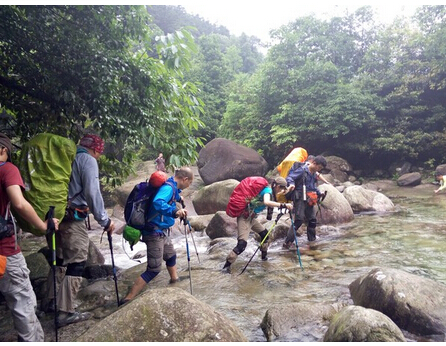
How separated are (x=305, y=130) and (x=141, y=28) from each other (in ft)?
67.7

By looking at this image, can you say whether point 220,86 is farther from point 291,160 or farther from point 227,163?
point 291,160

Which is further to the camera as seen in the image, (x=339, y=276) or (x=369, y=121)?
(x=369, y=121)

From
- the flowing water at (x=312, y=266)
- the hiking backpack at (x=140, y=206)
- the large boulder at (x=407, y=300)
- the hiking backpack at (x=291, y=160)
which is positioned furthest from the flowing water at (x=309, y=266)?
the hiking backpack at (x=291, y=160)

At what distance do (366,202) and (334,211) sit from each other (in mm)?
2599

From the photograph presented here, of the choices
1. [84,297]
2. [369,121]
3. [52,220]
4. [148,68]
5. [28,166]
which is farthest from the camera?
[369,121]

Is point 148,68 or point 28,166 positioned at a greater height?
point 148,68

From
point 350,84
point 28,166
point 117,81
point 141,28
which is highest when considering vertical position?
point 350,84

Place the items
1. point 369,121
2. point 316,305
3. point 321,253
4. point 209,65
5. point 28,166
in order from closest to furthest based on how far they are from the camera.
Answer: point 28,166, point 316,305, point 321,253, point 369,121, point 209,65

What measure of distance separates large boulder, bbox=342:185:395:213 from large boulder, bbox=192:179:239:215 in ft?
15.3

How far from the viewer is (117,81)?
5469 mm

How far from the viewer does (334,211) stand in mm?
11047

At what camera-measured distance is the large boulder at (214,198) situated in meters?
14.1

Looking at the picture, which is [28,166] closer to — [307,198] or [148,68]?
[148,68]

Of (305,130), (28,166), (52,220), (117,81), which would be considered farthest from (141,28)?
(305,130)
